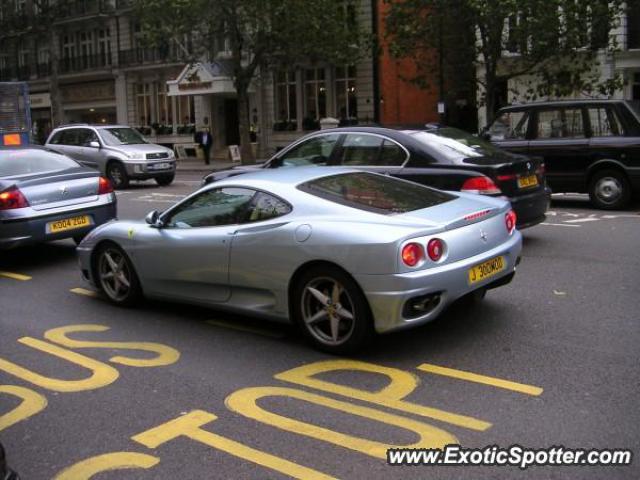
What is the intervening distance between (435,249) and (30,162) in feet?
21.9

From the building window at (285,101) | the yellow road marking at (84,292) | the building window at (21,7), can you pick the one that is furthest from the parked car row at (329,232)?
the building window at (21,7)

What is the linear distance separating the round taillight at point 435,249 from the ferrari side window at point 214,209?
159 cm

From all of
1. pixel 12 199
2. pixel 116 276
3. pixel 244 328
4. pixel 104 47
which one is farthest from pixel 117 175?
pixel 104 47

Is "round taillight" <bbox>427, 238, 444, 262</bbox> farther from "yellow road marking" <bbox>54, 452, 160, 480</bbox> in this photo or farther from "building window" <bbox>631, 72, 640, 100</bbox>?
"building window" <bbox>631, 72, 640, 100</bbox>

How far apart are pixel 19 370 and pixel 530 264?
5.36m

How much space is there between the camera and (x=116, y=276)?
6.96 m

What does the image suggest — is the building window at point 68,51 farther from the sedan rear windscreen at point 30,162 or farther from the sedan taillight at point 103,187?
the sedan taillight at point 103,187

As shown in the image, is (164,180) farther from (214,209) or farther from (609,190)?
(214,209)

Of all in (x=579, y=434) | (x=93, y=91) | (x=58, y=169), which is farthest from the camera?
(x=93, y=91)

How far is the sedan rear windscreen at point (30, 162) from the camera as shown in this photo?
9461mm

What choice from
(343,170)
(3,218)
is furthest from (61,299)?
(343,170)

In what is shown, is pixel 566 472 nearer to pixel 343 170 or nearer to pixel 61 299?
pixel 343 170

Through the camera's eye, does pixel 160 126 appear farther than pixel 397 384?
Yes

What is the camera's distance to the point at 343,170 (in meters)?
6.37
